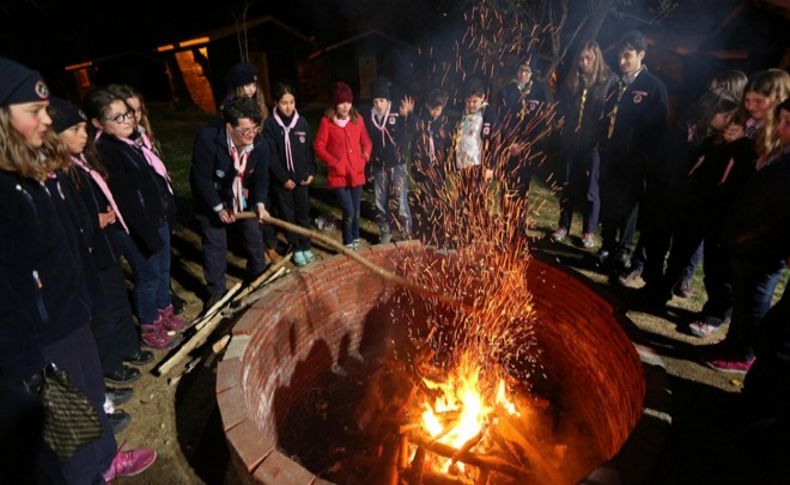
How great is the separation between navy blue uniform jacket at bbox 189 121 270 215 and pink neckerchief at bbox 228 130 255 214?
0.13 ft

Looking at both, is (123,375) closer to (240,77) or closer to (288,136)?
(288,136)

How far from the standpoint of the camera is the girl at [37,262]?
6.93ft

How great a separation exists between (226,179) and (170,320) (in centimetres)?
165

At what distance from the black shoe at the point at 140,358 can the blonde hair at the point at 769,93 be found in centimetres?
594

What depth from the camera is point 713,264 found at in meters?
4.36

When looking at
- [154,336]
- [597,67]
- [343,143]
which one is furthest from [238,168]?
[597,67]

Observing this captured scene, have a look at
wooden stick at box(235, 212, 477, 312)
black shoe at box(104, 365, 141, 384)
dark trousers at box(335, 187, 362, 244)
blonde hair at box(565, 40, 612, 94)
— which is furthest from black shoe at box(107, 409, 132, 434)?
blonde hair at box(565, 40, 612, 94)

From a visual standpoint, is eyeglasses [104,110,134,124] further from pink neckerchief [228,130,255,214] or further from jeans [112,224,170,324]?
jeans [112,224,170,324]

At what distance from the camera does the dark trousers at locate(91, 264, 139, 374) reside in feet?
11.8

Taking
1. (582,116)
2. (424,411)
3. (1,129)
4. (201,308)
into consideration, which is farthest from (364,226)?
(1,129)

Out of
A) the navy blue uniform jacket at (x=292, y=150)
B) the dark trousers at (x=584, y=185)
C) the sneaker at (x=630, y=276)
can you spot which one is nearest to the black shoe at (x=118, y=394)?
the navy blue uniform jacket at (x=292, y=150)

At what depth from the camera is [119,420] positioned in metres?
3.46

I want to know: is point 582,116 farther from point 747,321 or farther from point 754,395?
point 754,395

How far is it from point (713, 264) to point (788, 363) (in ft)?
5.07
